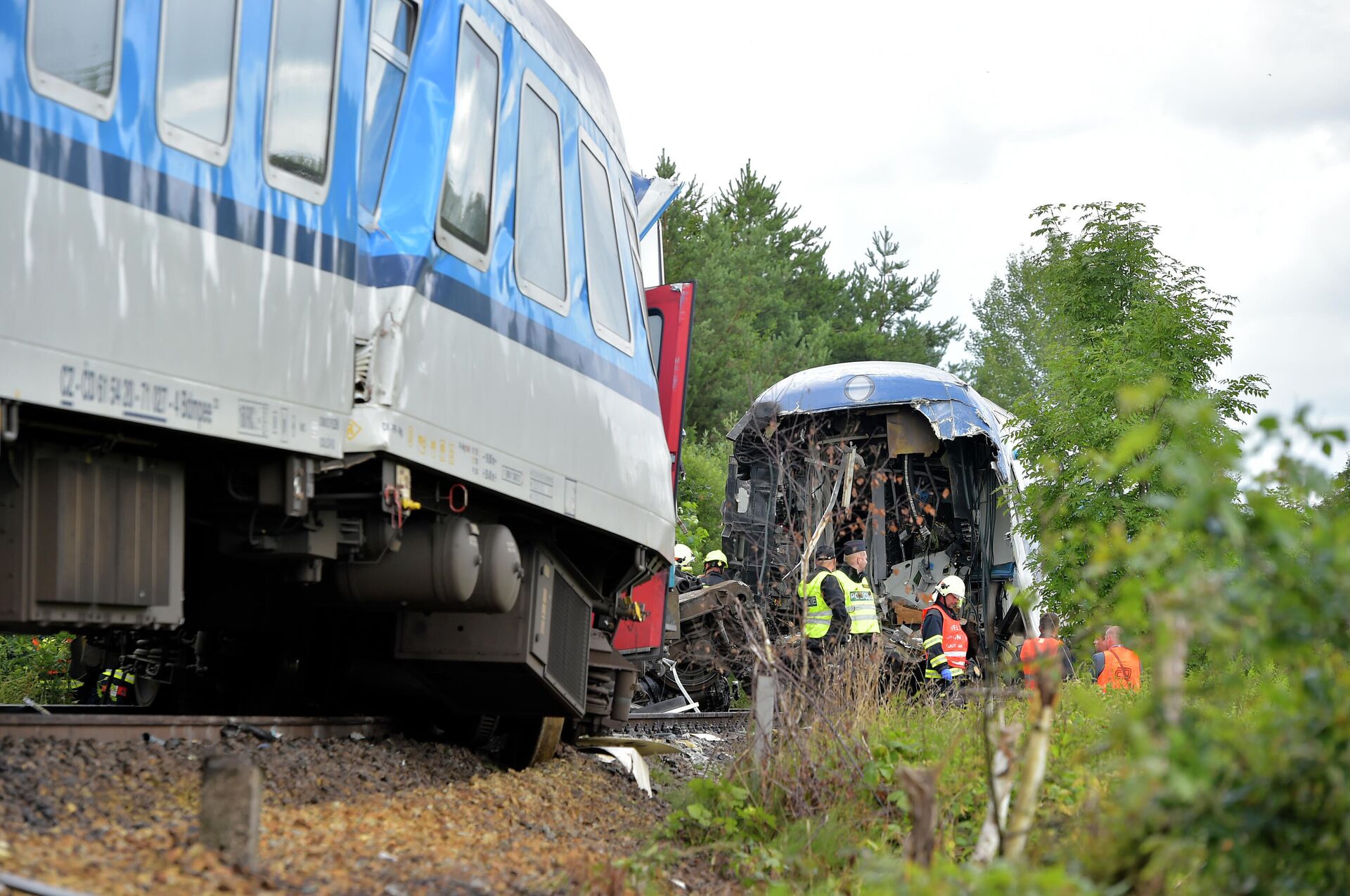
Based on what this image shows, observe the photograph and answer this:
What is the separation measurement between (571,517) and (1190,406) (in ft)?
12.8

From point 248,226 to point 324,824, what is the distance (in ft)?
7.17

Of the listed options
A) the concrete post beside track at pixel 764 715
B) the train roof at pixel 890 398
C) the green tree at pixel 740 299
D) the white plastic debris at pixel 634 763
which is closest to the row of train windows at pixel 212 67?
the concrete post beside track at pixel 764 715

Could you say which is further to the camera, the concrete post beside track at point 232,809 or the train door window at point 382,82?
the train door window at point 382,82

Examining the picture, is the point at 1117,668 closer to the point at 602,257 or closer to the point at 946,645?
the point at 946,645

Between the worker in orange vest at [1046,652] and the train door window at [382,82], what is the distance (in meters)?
3.09

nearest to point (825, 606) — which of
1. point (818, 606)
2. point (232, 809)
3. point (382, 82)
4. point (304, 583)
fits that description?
point (818, 606)

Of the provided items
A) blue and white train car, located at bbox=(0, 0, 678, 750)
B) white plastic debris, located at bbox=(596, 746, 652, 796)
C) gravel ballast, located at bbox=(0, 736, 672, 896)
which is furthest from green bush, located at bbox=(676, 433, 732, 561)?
gravel ballast, located at bbox=(0, 736, 672, 896)

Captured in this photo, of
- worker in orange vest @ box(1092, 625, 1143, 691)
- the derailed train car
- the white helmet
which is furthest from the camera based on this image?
the derailed train car

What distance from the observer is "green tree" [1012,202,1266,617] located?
12.3 meters

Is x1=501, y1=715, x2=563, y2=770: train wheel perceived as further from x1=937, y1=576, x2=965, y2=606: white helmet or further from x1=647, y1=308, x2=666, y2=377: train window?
x1=937, y1=576, x2=965, y2=606: white helmet

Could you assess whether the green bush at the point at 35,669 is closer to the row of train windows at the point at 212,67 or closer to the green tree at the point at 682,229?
the row of train windows at the point at 212,67

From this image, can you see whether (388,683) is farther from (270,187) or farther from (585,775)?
(270,187)

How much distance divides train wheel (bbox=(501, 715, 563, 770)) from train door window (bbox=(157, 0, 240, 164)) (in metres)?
3.76

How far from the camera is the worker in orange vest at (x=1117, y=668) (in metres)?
9.71
